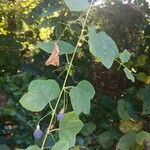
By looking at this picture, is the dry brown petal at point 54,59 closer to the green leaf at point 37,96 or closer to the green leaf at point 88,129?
the green leaf at point 37,96

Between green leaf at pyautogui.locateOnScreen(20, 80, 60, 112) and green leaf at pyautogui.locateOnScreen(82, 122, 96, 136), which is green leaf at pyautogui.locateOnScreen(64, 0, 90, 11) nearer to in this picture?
green leaf at pyautogui.locateOnScreen(20, 80, 60, 112)

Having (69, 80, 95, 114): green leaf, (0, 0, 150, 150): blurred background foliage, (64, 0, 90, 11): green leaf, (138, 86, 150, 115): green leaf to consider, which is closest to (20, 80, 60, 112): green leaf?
(69, 80, 95, 114): green leaf

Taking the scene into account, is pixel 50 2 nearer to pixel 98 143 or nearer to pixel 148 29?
pixel 98 143

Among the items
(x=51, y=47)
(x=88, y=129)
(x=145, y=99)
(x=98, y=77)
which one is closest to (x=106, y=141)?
(x=88, y=129)

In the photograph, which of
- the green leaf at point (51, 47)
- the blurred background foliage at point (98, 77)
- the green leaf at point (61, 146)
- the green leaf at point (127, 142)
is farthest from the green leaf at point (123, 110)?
the green leaf at point (61, 146)

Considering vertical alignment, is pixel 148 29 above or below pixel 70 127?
below

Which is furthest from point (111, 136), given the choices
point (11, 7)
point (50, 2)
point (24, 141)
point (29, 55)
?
point (11, 7)
